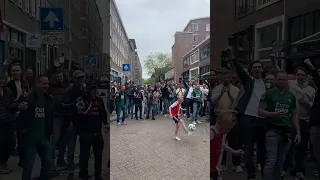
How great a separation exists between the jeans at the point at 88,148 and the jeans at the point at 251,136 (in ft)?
2.60

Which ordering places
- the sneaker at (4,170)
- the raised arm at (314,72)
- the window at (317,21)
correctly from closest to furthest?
the window at (317,21) → the raised arm at (314,72) → the sneaker at (4,170)

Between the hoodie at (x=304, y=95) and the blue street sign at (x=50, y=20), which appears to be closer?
the blue street sign at (x=50, y=20)

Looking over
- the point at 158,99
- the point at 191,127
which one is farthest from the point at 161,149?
the point at 158,99

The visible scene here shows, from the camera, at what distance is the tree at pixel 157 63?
1874 mm

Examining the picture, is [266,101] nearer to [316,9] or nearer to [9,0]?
[316,9]

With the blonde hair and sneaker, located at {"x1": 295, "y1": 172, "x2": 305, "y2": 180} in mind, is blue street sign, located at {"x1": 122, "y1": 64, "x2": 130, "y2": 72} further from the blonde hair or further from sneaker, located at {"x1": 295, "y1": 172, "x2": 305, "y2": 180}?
sneaker, located at {"x1": 295, "y1": 172, "x2": 305, "y2": 180}

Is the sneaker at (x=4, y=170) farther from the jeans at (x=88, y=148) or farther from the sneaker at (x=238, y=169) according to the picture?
the sneaker at (x=238, y=169)

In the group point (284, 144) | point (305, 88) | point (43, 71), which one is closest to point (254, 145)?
point (284, 144)

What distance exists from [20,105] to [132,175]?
1.33 m

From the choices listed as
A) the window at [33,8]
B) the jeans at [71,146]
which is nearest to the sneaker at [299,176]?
the jeans at [71,146]

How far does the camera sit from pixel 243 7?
192cm

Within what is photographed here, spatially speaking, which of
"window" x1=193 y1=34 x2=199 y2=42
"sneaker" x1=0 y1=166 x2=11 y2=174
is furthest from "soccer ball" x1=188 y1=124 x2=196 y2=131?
"sneaker" x1=0 y1=166 x2=11 y2=174

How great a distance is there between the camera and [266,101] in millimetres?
1986

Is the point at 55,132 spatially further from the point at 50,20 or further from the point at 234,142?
the point at 234,142
